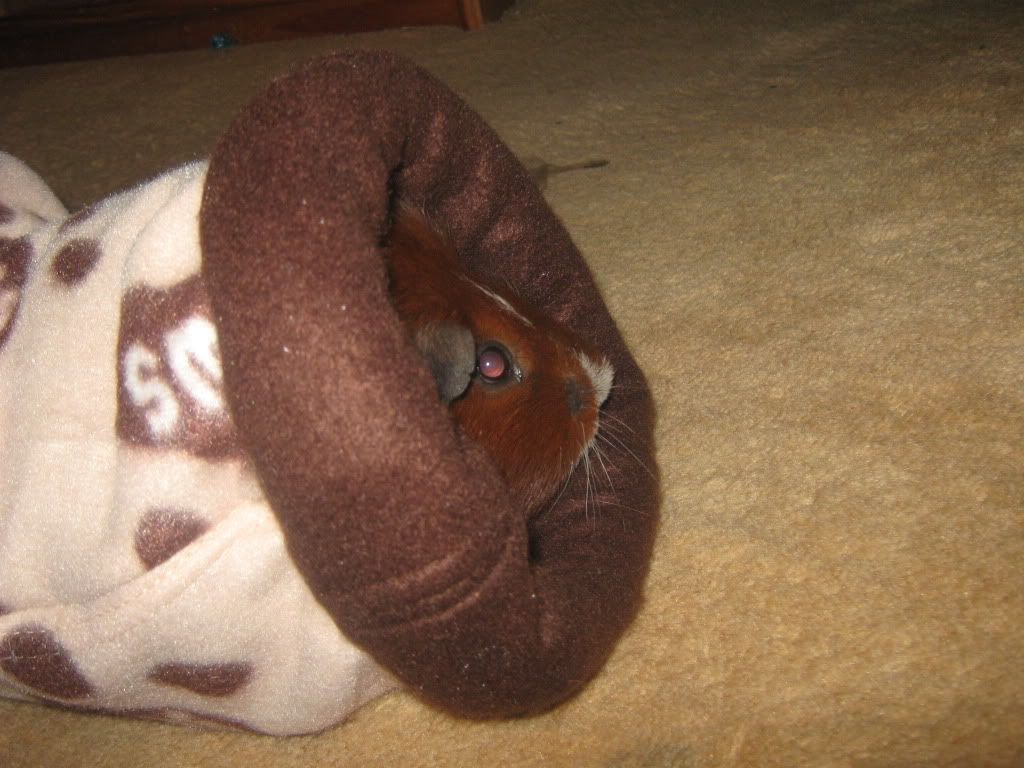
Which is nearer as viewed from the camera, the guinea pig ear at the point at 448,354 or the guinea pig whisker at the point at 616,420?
the guinea pig ear at the point at 448,354

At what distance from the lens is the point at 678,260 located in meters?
1.49

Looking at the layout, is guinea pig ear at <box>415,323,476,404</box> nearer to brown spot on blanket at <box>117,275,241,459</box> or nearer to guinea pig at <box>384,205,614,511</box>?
guinea pig at <box>384,205,614,511</box>

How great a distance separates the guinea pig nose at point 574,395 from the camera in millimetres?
1000

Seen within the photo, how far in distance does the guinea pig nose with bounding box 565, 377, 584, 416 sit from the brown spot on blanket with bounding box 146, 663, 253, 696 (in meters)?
0.43

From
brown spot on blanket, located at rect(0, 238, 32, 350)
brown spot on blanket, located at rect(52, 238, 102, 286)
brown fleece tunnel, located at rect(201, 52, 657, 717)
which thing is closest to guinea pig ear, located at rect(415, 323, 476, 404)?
brown fleece tunnel, located at rect(201, 52, 657, 717)

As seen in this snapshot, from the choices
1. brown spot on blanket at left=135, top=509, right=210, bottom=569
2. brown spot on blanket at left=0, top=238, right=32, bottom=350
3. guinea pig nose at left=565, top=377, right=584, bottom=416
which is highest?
brown spot on blanket at left=0, top=238, right=32, bottom=350

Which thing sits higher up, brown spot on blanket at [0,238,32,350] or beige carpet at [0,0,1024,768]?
brown spot on blanket at [0,238,32,350]

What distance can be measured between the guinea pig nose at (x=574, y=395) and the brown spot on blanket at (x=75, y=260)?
503 mm

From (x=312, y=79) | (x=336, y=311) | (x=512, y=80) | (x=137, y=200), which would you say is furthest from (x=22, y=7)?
(x=336, y=311)

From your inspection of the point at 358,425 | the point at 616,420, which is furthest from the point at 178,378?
the point at 616,420

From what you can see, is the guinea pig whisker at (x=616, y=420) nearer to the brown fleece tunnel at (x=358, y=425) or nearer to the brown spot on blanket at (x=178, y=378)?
the brown fleece tunnel at (x=358, y=425)

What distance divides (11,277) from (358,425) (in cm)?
54

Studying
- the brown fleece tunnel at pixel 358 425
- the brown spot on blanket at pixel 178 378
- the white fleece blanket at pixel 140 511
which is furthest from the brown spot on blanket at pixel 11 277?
the brown fleece tunnel at pixel 358 425

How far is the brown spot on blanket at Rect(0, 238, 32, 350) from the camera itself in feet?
3.11
